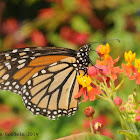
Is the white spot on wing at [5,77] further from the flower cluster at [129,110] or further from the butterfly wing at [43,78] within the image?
the flower cluster at [129,110]

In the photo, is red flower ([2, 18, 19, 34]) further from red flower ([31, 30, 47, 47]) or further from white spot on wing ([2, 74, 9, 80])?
white spot on wing ([2, 74, 9, 80])

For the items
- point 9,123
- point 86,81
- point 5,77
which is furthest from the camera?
point 9,123

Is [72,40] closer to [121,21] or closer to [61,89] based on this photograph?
[121,21]

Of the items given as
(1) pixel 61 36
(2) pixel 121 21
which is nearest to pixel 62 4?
(1) pixel 61 36

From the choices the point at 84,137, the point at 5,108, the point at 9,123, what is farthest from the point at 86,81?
the point at 5,108

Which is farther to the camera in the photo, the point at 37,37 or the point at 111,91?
the point at 37,37

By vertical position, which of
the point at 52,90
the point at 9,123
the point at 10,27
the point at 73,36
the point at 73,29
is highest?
the point at 10,27

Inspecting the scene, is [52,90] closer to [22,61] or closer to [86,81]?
[22,61]
